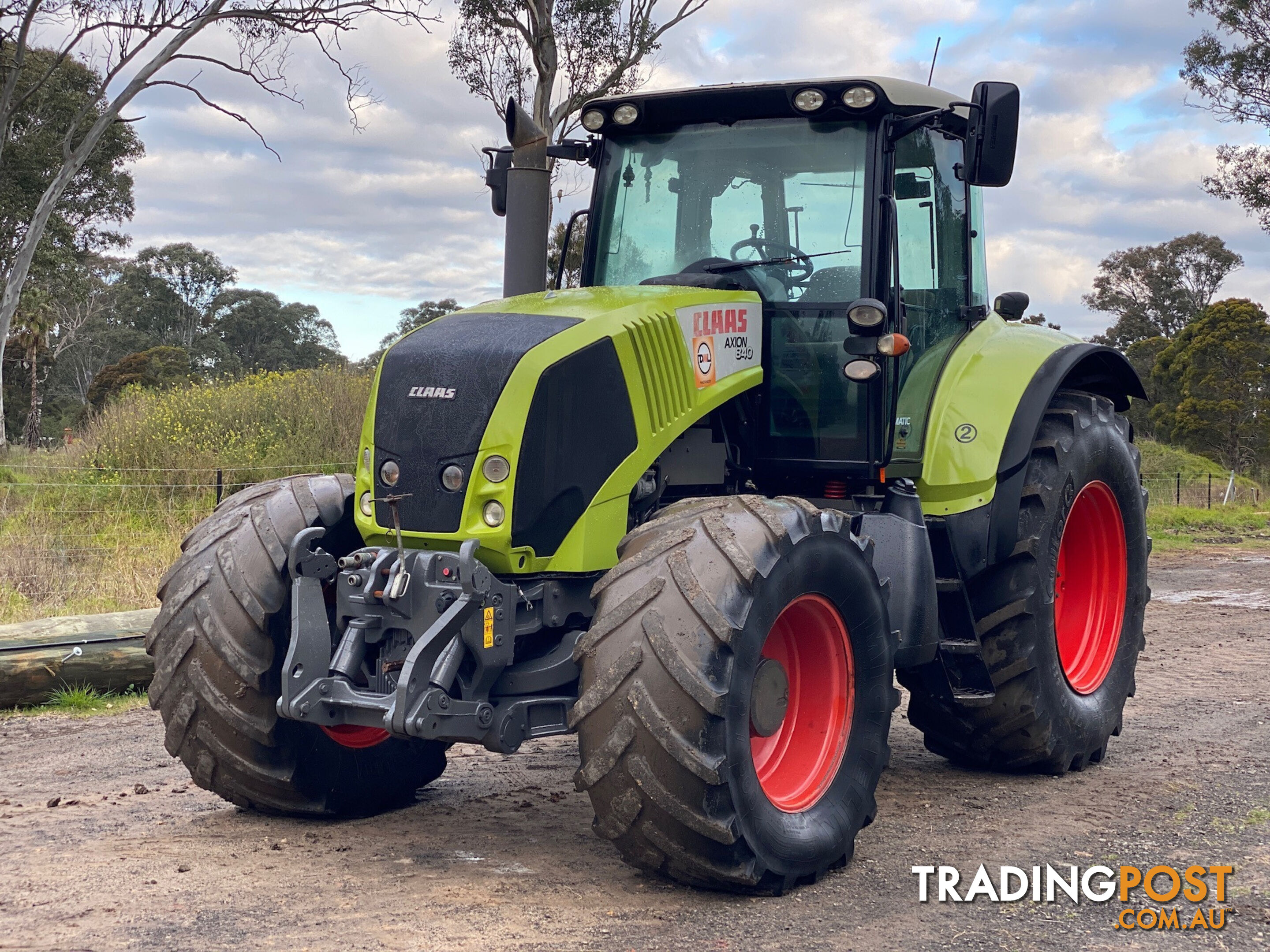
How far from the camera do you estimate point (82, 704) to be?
24.6ft

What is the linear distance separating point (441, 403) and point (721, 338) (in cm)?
118

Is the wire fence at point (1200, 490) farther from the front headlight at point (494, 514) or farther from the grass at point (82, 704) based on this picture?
the front headlight at point (494, 514)

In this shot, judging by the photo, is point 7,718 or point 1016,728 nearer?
point 1016,728

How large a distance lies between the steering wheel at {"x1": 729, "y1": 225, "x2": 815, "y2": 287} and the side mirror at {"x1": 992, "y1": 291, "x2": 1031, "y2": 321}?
1751mm

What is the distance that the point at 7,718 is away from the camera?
23.6 ft

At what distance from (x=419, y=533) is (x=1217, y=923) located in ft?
8.97

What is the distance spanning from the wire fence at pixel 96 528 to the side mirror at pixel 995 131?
715cm

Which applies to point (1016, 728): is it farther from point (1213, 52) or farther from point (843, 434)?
point (1213, 52)

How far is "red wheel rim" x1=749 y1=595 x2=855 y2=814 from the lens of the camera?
14.5 ft

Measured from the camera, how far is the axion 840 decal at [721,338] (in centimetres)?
479

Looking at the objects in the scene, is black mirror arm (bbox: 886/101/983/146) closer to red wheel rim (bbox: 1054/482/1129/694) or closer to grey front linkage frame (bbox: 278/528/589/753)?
red wheel rim (bbox: 1054/482/1129/694)

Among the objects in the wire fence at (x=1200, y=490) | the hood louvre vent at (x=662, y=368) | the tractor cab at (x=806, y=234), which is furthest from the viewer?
the wire fence at (x=1200, y=490)

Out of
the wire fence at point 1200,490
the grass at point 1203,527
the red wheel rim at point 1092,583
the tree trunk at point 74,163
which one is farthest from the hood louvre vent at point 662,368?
the wire fence at point 1200,490

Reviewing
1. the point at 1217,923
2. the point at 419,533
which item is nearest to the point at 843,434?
the point at 419,533
